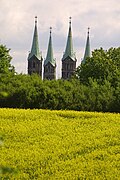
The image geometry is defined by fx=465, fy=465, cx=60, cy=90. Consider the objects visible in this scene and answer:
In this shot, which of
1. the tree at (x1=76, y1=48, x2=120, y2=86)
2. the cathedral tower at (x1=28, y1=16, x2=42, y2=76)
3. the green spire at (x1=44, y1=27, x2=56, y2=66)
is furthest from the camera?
the green spire at (x1=44, y1=27, x2=56, y2=66)

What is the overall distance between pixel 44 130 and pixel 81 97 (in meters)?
10.1

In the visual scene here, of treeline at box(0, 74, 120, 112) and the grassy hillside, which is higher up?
treeline at box(0, 74, 120, 112)

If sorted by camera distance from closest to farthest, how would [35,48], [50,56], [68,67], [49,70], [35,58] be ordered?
[35,48] → [35,58] → [50,56] → [49,70] → [68,67]

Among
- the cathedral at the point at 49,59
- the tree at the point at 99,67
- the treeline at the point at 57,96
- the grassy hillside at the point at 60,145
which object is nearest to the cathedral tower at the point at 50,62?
the cathedral at the point at 49,59

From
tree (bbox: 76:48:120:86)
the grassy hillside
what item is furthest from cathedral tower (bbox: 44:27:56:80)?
the grassy hillside

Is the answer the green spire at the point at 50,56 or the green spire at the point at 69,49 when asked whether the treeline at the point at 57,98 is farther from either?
the green spire at the point at 50,56

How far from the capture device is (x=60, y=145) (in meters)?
18.9

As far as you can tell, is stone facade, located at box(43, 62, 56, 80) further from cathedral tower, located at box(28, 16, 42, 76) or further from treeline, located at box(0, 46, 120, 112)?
treeline, located at box(0, 46, 120, 112)

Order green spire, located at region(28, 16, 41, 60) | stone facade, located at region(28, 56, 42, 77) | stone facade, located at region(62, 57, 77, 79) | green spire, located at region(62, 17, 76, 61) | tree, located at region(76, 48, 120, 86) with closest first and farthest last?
tree, located at region(76, 48, 120, 86)
green spire, located at region(28, 16, 41, 60)
green spire, located at region(62, 17, 76, 61)
stone facade, located at region(28, 56, 42, 77)
stone facade, located at region(62, 57, 77, 79)

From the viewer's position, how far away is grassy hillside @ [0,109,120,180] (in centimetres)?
1561

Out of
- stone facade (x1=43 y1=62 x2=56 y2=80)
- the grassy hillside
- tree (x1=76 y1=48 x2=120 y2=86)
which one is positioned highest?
stone facade (x1=43 y1=62 x2=56 y2=80)

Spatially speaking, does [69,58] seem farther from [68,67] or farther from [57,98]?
[57,98]

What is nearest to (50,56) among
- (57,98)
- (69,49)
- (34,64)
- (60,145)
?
(34,64)

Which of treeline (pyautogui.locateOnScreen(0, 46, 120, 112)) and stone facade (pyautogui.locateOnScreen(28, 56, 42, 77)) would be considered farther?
stone facade (pyautogui.locateOnScreen(28, 56, 42, 77))
